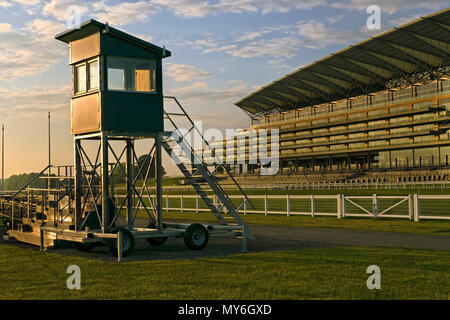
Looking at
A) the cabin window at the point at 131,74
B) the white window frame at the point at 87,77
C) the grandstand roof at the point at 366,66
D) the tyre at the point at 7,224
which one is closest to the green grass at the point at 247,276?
the white window frame at the point at 87,77

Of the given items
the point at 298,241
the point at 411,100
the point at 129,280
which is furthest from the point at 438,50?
the point at 129,280

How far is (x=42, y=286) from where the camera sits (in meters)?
10.1

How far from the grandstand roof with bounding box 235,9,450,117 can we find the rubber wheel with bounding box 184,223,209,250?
7050 centimetres

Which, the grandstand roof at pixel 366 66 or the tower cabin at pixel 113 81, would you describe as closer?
the tower cabin at pixel 113 81

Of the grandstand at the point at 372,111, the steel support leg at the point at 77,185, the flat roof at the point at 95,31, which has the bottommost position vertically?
the steel support leg at the point at 77,185

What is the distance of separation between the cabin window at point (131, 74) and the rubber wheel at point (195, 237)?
443 centimetres

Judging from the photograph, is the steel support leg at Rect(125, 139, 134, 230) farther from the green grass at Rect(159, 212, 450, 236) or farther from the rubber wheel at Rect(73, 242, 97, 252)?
the green grass at Rect(159, 212, 450, 236)

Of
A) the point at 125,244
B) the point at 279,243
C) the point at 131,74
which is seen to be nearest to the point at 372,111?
the point at 279,243

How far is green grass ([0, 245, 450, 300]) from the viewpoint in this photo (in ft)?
29.8

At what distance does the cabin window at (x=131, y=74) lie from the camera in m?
16.3

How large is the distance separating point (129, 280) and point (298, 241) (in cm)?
803

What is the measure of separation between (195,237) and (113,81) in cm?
520

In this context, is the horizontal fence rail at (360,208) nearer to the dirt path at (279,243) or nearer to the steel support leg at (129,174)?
the dirt path at (279,243)

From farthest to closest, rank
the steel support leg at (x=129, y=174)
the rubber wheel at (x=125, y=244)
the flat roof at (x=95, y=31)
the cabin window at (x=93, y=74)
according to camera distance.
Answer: the steel support leg at (x=129, y=174), the cabin window at (x=93, y=74), the flat roof at (x=95, y=31), the rubber wheel at (x=125, y=244)
